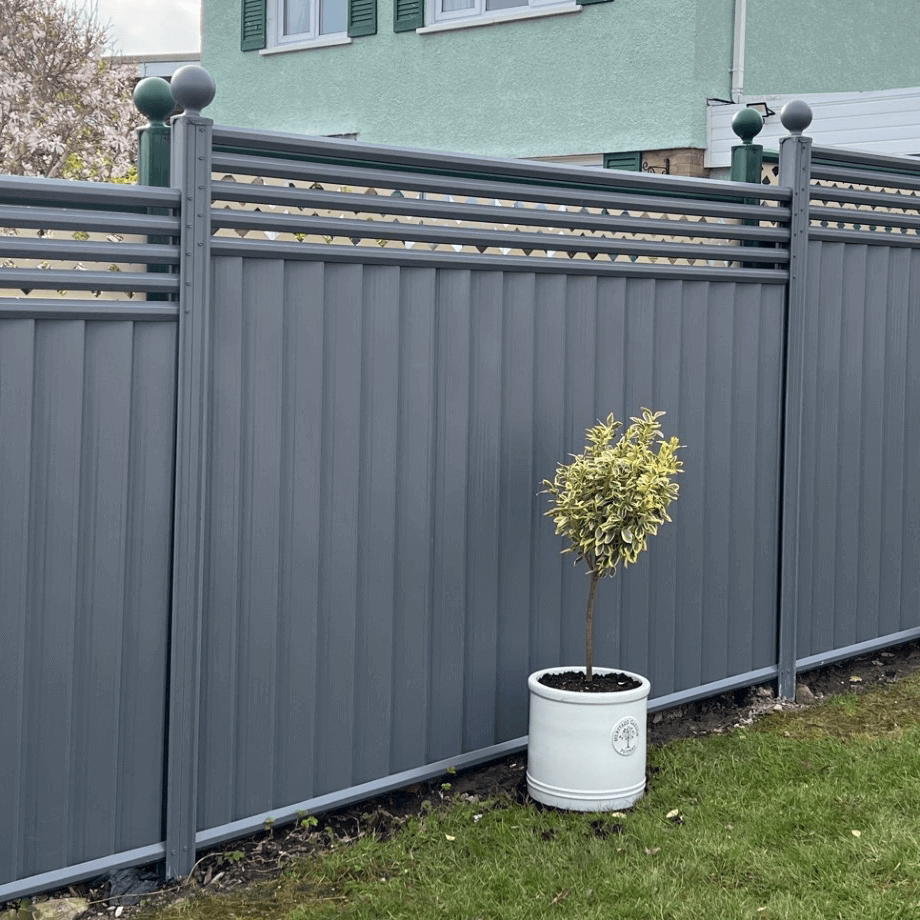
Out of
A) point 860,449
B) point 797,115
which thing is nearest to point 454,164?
point 797,115

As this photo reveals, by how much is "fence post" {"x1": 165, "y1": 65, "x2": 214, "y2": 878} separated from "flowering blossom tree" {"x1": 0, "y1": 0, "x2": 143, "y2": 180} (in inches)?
562

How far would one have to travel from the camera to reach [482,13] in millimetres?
12188

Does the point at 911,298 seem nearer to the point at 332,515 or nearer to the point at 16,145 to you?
the point at 332,515

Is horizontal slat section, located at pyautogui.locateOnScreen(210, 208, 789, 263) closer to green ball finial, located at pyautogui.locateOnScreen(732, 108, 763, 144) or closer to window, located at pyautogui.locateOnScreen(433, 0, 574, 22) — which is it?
green ball finial, located at pyautogui.locateOnScreen(732, 108, 763, 144)

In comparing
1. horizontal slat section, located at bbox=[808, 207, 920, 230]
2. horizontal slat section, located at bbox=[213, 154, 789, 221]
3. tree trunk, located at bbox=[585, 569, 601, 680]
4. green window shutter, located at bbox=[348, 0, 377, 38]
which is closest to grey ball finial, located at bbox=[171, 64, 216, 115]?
horizontal slat section, located at bbox=[213, 154, 789, 221]

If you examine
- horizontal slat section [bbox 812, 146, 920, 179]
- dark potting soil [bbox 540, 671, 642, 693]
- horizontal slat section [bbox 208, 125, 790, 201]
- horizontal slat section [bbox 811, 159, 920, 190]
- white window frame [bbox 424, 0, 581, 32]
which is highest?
white window frame [bbox 424, 0, 581, 32]

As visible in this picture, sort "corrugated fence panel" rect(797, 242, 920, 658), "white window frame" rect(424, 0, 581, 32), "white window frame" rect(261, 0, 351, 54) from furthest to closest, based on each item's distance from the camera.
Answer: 1. "white window frame" rect(261, 0, 351, 54)
2. "white window frame" rect(424, 0, 581, 32)
3. "corrugated fence panel" rect(797, 242, 920, 658)

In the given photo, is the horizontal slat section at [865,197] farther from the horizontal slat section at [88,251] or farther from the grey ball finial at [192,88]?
the horizontal slat section at [88,251]

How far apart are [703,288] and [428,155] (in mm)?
1421

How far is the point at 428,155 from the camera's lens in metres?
4.01

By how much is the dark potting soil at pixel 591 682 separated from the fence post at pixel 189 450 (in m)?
1.21

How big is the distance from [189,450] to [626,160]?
337 inches

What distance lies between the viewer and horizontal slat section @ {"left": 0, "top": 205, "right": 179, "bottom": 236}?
3121 millimetres

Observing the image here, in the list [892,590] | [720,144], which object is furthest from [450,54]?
[892,590]
